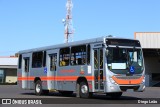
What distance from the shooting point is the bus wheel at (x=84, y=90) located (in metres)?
20.1

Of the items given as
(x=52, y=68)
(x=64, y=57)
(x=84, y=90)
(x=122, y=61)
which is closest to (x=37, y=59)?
(x=52, y=68)

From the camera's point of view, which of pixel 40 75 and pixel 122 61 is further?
pixel 40 75

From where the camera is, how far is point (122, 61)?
19.1 meters

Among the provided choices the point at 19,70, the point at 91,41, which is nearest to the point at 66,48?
the point at 91,41

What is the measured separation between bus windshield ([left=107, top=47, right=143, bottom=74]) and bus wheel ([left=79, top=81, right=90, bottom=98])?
2.04 meters

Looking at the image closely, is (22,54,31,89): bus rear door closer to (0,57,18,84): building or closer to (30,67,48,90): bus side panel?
(30,67,48,90): bus side panel

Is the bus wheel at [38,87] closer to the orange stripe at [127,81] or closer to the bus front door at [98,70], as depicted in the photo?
the bus front door at [98,70]

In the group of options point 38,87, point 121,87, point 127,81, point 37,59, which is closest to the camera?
point 121,87

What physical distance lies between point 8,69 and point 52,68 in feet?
156

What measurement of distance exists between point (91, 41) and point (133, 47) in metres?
2.14

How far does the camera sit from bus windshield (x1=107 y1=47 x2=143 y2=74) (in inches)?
746

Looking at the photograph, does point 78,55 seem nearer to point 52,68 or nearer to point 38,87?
point 52,68

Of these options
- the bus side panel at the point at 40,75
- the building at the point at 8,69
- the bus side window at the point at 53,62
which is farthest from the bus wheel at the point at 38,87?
the building at the point at 8,69

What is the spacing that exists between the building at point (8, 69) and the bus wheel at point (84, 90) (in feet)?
156
